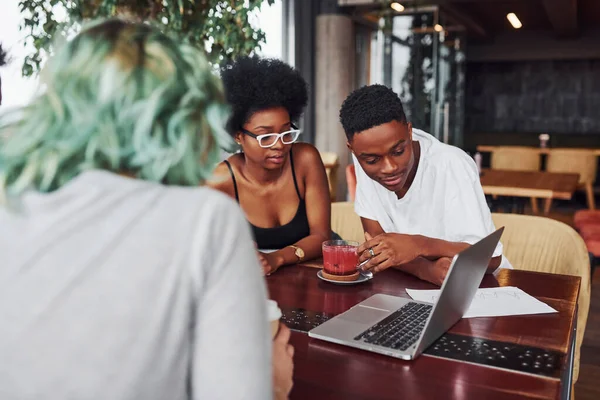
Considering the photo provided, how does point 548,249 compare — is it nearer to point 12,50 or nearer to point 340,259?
point 340,259

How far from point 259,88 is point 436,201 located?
0.78 m

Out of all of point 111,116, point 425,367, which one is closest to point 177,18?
point 425,367

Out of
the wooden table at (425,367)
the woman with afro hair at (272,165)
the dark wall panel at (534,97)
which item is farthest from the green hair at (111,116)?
the dark wall panel at (534,97)

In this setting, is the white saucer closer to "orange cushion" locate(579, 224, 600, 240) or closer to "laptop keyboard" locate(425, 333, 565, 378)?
"laptop keyboard" locate(425, 333, 565, 378)

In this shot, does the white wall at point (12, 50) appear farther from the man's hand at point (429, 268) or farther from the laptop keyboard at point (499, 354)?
the laptop keyboard at point (499, 354)

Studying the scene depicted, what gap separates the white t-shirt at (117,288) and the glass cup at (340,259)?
993mm

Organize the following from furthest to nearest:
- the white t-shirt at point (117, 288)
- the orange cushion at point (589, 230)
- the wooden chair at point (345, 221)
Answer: the orange cushion at point (589, 230), the wooden chair at point (345, 221), the white t-shirt at point (117, 288)

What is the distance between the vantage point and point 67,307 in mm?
569

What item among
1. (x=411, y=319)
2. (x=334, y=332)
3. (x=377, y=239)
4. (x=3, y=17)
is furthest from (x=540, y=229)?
(x=3, y=17)

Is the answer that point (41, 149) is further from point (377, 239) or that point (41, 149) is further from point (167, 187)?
point (377, 239)

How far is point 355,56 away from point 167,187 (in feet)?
23.2

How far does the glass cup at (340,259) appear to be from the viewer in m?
1.58

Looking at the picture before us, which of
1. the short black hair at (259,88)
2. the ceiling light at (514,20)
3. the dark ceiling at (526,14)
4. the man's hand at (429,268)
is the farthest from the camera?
the ceiling light at (514,20)

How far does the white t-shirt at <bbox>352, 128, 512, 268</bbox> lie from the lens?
1729mm
